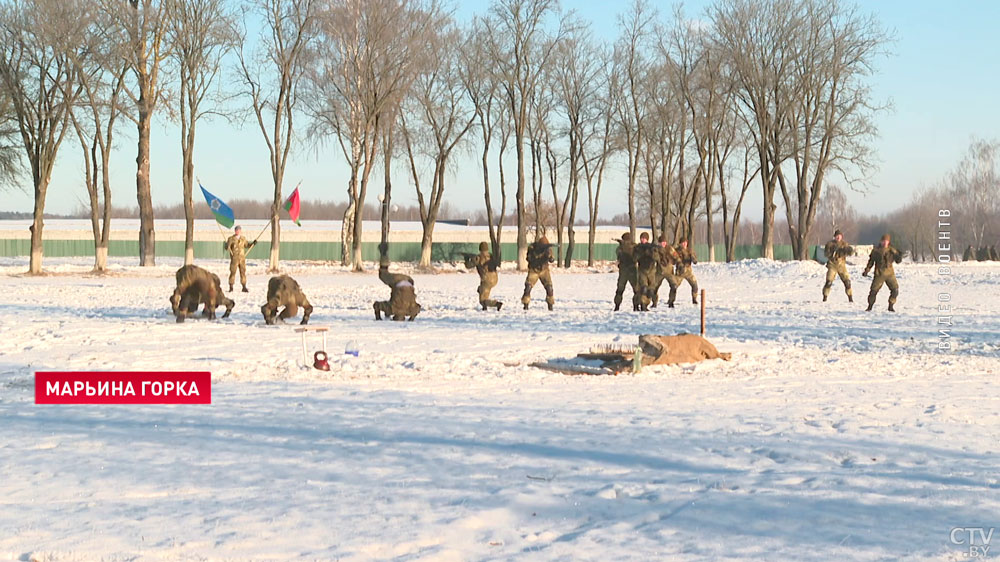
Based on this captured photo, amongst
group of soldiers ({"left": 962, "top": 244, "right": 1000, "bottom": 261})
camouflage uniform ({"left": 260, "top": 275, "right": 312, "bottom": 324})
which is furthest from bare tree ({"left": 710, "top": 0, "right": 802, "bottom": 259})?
camouflage uniform ({"left": 260, "top": 275, "right": 312, "bottom": 324})

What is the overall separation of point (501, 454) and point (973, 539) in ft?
11.4

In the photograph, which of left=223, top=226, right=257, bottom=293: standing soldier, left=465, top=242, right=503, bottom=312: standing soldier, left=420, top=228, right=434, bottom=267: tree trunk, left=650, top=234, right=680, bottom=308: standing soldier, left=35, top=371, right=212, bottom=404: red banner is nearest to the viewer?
left=35, top=371, right=212, bottom=404: red banner

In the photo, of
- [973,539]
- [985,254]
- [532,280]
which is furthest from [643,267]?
[985,254]

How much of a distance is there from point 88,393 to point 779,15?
139ft

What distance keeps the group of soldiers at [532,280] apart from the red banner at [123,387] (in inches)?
244

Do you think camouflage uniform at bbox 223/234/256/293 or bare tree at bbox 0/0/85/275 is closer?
camouflage uniform at bbox 223/234/256/293

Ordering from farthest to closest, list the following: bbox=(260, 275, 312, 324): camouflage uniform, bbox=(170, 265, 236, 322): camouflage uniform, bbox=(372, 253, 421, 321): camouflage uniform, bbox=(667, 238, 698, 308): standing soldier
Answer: bbox=(667, 238, 698, 308): standing soldier
bbox=(372, 253, 421, 321): camouflage uniform
bbox=(170, 265, 236, 322): camouflage uniform
bbox=(260, 275, 312, 324): camouflage uniform

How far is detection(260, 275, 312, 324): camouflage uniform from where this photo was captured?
61.8 feet

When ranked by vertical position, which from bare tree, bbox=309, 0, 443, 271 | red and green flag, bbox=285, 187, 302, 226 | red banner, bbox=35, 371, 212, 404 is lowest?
red banner, bbox=35, 371, 212, 404

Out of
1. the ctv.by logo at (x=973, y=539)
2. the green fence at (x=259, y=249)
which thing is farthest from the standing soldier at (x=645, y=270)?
the green fence at (x=259, y=249)

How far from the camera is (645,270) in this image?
23031 mm

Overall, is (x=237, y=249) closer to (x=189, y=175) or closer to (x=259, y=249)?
(x=189, y=175)

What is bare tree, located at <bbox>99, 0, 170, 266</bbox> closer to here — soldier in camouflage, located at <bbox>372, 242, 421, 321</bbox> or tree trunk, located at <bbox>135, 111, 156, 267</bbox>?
tree trunk, located at <bbox>135, 111, 156, 267</bbox>

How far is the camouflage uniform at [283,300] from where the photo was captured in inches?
741
